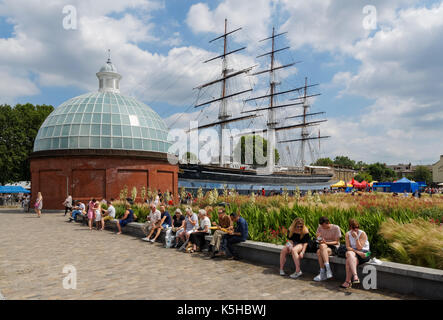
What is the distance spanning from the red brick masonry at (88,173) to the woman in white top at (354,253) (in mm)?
24153

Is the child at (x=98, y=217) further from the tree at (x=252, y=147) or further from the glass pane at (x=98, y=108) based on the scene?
the tree at (x=252, y=147)

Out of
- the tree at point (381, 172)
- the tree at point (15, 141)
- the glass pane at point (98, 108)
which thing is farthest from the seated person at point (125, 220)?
the tree at point (381, 172)

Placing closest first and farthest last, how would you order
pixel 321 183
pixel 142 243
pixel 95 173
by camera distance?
pixel 142 243 → pixel 95 173 → pixel 321 183

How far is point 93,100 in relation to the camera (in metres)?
32.5

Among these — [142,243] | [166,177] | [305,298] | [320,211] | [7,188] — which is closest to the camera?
[305,298]

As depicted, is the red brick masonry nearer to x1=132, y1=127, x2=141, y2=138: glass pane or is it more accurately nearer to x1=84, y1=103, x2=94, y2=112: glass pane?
x1=132, y1=127, x2=141, y2=138: glass pane

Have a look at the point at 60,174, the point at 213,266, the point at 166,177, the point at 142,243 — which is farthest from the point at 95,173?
the point at 213,266

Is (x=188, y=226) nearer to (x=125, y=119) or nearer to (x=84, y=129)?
(x=84, y=129)

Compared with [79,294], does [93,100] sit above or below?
above

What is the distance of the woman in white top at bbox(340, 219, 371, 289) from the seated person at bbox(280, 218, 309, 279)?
1.12m

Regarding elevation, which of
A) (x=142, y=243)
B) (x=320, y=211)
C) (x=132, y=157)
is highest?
(x=132, y=157)

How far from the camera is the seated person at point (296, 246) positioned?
7.68 meters
